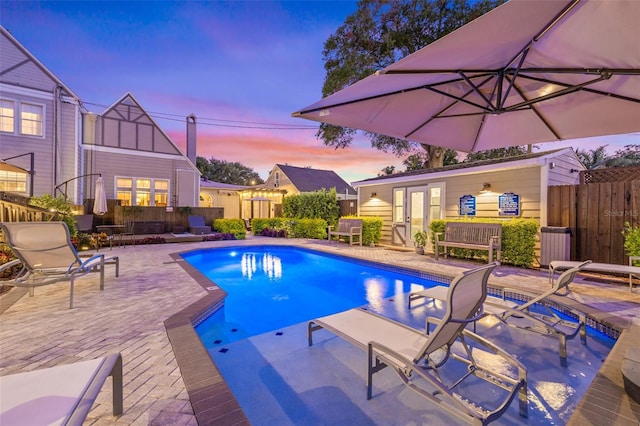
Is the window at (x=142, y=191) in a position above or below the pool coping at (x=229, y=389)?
above

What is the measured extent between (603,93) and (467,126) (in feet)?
5.15

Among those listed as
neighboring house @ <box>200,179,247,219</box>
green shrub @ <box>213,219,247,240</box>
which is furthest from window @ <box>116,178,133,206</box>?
neighboring house @ <box>200,179,247,219</box>

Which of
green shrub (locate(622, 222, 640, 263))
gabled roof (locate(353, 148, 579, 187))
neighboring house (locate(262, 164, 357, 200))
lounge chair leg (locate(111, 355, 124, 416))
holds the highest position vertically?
neighboring house (locate(262, 164, 357, 200))

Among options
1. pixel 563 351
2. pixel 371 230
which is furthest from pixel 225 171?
pixel 563 351

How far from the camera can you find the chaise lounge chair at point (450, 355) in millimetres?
2072

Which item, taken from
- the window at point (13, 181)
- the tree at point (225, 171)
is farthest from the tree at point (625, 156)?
the tree at point (225, 171)

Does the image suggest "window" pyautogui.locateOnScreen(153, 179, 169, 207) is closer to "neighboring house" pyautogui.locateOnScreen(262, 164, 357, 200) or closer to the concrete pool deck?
"neighboring house" pyautogui.locateOnScreen(262, 164, 357, 200)

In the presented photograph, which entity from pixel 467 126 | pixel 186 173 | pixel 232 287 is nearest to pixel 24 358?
pixel 232 287

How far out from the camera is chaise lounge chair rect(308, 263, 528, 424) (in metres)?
2.07

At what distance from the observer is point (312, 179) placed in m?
25.0

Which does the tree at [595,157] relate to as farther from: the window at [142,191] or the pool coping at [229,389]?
the window at [142,191]

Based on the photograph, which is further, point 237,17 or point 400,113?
point 237,17

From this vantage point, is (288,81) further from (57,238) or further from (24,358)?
(24,358)

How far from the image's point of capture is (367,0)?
44.4ft
